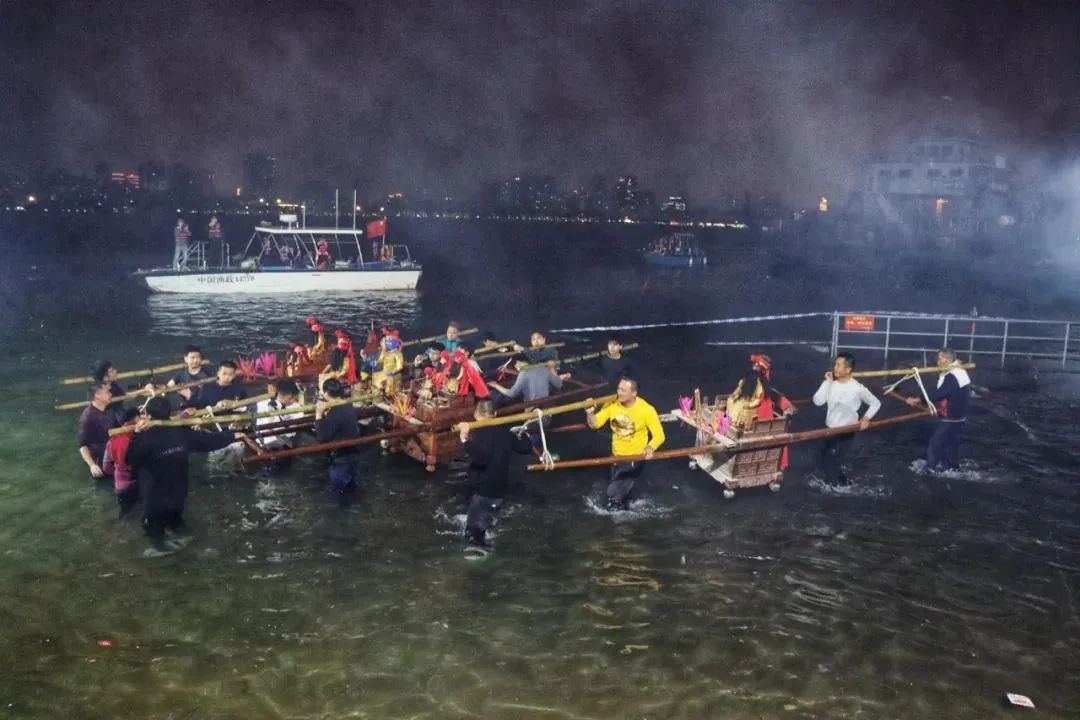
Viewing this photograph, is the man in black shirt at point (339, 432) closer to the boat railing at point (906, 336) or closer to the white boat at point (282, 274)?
the boat railing at point (906, 336)

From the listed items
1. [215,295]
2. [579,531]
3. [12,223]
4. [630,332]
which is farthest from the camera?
[12,223]

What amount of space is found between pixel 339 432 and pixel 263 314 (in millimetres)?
27213


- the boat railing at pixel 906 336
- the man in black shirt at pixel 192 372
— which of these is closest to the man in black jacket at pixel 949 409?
the boat railing at pixel 906 336

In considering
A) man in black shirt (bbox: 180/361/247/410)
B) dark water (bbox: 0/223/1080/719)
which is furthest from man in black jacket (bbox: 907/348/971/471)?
man in black shirt (bbox: 180/361/247/410)

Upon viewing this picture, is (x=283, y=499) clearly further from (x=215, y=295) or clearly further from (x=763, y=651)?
(x=215, y=295)

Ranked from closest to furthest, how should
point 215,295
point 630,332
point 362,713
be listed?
point 362,713
point 630,332
point 215,295

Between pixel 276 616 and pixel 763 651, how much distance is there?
5.07 meters

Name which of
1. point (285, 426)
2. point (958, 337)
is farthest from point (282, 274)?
point (958, 337)

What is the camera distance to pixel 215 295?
41.4 m

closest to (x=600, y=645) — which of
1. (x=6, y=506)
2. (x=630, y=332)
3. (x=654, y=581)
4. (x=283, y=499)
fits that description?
(x=654, y=581)

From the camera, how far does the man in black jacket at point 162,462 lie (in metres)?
9.15

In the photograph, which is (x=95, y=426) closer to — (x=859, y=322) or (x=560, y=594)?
(x=560, y=594)

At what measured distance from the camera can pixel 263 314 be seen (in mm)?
36062

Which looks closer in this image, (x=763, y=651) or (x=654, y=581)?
(x=763, y=651)
